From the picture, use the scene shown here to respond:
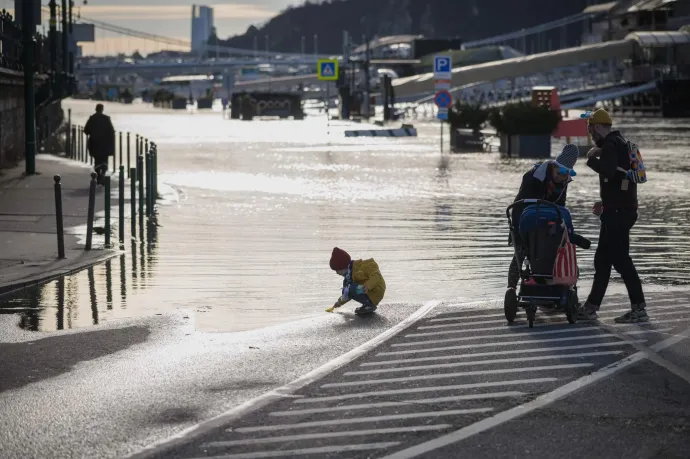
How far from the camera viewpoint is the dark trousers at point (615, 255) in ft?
40.1

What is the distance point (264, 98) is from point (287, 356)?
97763 millimetres

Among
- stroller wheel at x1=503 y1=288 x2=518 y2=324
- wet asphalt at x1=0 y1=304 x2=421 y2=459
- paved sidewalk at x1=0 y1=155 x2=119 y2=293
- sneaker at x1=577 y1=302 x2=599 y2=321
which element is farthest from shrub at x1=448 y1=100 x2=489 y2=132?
stroller wheel at x1=503 y1=288 x2=518 y2=324

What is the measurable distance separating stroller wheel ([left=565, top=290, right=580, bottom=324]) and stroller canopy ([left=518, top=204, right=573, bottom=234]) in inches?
21.7

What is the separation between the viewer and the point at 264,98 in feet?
354

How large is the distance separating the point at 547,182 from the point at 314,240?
7.18 m

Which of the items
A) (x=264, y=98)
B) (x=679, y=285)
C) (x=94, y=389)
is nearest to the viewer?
(x=94, y=389)

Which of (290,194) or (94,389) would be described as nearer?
(94,389)

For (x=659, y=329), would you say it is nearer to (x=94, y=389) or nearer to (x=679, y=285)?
(x=679, y=285)

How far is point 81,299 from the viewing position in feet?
45.5

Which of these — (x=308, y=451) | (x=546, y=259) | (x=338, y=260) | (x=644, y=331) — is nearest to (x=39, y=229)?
(x=338, y=260)

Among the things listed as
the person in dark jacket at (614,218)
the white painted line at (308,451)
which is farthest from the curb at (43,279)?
the white painted line at (308,451)

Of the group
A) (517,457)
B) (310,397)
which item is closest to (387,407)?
(310,397)

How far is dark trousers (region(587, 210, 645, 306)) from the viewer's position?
1223cm

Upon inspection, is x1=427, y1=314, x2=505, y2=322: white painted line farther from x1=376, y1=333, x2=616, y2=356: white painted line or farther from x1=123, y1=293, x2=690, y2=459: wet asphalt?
x1=376, y1=333, x2=616, y2=356: white painted line
